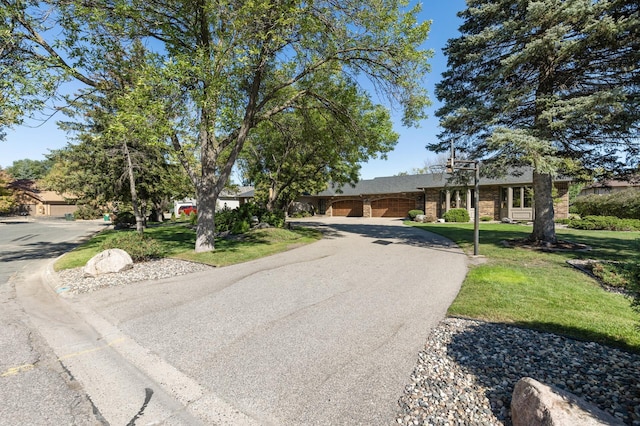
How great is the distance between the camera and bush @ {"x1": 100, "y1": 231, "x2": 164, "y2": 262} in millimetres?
8828

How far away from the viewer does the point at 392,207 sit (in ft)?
104

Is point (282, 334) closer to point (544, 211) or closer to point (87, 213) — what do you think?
point (544, 211)

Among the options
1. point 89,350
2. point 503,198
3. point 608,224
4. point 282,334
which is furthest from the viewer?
point 503,198

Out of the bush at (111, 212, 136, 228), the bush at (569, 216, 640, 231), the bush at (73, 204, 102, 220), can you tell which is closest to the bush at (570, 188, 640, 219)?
the bush at (569, 216, 640, 231)

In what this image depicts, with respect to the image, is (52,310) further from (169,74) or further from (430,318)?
(430,318)

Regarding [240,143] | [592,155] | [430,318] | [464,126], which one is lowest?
[430,318]

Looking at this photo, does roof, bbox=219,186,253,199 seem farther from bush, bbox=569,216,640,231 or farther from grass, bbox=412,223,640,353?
bush, bbox=569,216,640,231

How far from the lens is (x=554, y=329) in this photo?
4305mm

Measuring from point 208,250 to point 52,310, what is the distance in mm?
5375

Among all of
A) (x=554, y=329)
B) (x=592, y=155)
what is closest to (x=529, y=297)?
(x=554, y=329)

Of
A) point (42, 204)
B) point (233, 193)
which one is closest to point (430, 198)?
point (233, 193)

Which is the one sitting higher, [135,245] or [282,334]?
[135,245]

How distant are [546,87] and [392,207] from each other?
2130 cm

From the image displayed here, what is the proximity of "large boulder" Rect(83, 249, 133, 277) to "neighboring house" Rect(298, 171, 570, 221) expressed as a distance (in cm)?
1280
